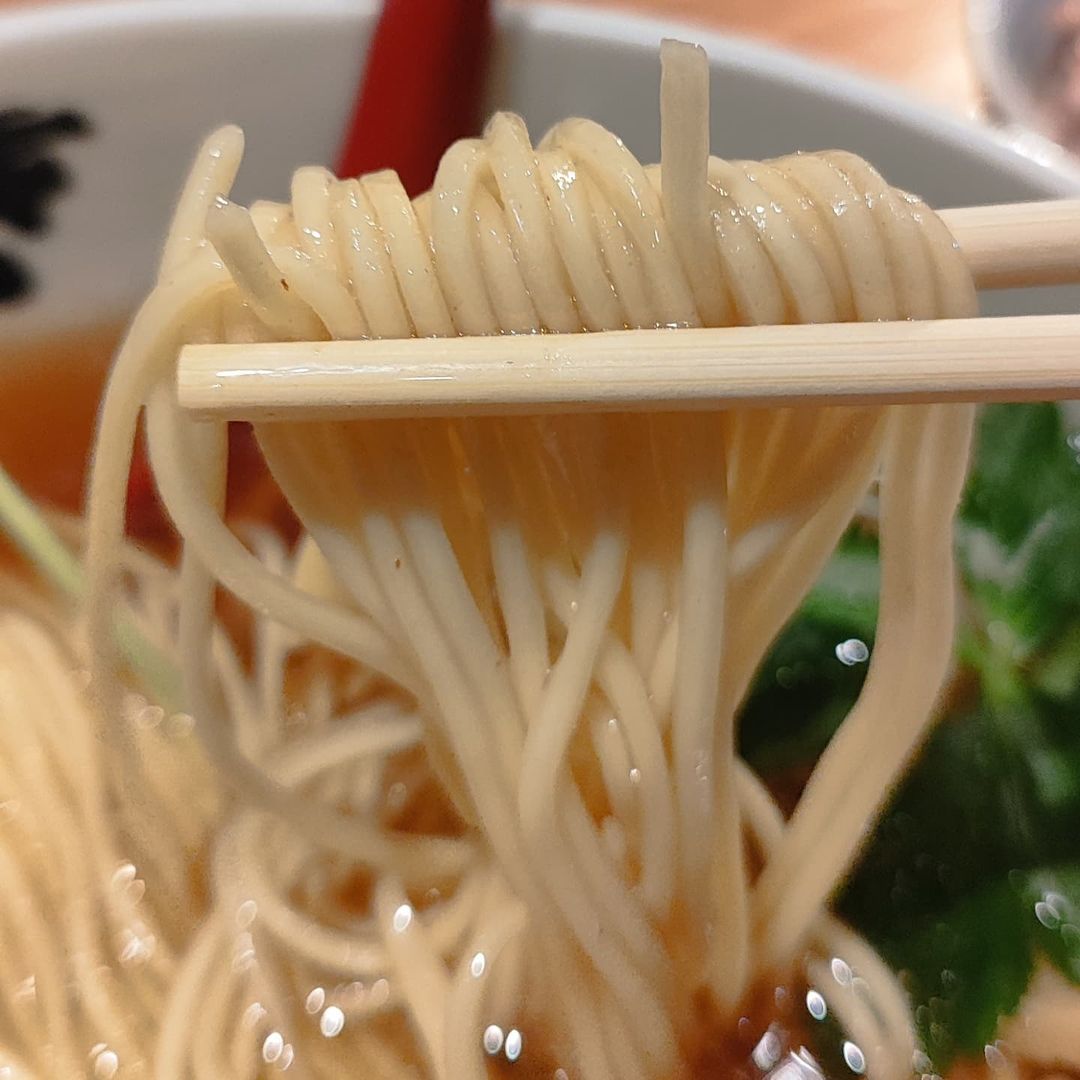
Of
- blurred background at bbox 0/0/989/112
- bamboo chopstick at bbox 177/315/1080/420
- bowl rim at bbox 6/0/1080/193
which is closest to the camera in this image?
bamboo chopstick at bbox 177/315/1080/420

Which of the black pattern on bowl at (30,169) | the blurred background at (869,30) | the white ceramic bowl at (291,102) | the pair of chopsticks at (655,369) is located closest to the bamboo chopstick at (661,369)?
the pair of chopsticks at (655,369)

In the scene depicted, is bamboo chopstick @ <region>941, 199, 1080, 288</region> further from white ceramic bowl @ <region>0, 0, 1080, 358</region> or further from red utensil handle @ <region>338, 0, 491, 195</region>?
red utensil handle @ <region>338, 0, 491, 195</region>

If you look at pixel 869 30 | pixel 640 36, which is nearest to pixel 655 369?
pixel 640 36

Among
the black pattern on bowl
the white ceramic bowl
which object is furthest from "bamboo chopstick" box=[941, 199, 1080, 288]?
the black pattern on bowl

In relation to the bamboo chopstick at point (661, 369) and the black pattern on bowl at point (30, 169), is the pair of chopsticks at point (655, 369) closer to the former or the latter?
the bamboo chopstick at point (661, 369)

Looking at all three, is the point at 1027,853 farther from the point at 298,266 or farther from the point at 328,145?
the point at 328,145

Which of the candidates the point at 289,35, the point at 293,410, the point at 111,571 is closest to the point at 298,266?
the point at 293,410
